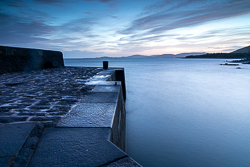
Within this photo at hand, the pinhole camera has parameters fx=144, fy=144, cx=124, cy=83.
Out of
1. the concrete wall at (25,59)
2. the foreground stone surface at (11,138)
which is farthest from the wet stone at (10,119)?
the concrete wall at (25,59)

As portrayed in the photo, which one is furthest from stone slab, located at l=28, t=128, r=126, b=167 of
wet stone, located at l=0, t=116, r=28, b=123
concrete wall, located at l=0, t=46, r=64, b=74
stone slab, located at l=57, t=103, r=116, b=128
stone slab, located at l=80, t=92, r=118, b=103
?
concrete wall, located at l=0, t=46, r=64, b=74

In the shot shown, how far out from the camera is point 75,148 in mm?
1548

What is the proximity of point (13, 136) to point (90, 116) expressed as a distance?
986 mm

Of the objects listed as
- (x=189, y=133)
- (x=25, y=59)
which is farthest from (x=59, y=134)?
(x=25, y=59)

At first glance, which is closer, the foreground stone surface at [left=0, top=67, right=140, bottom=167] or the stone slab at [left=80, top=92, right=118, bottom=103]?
the foreground stone surface at [left=0, top=67, right=140, bottom=167]

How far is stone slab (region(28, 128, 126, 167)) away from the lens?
1.37 metres

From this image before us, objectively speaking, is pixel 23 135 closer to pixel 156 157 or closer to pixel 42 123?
pixel 42 123

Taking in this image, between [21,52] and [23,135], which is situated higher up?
[21,52]

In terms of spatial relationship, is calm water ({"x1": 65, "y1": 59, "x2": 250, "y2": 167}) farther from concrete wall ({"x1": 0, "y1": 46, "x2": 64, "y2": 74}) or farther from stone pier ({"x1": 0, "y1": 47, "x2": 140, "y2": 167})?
concrete wall ({"x1": 0, "y1": 46, "x2": 64, "y2": 74})

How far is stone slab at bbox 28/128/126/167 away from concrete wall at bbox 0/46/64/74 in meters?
7.47

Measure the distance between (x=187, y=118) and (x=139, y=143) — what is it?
3161mm

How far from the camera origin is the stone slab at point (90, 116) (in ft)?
6.72

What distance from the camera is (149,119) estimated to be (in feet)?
22.6

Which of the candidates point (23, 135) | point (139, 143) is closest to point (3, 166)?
point (23, 135)
